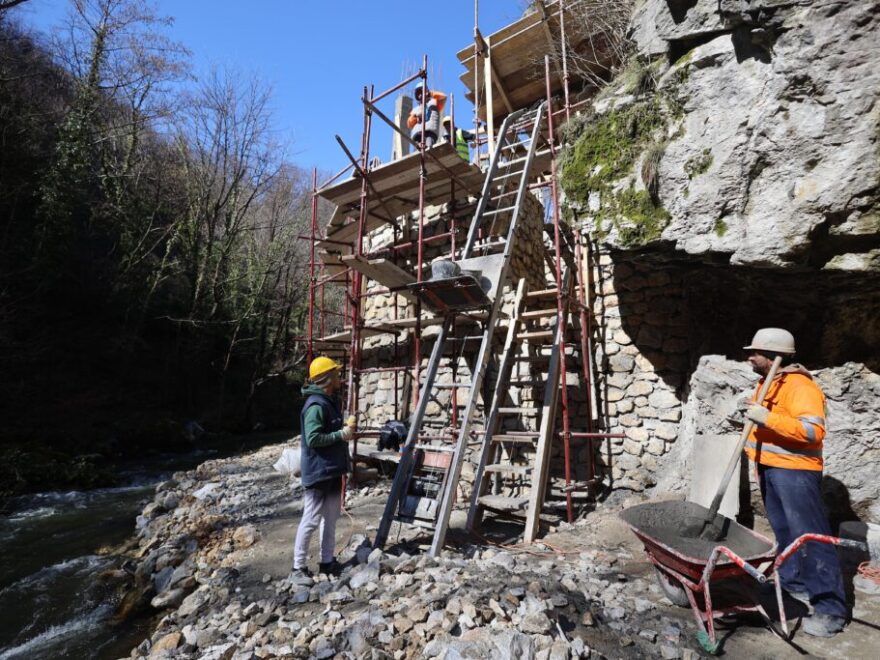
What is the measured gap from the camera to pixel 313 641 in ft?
9.54

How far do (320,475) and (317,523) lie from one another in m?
0.42

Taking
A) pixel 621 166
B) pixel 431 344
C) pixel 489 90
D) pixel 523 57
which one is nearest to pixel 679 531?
pixel 621 166

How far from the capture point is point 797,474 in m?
3.17

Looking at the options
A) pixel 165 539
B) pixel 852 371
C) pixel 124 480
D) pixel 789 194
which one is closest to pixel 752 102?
pixel 789 194

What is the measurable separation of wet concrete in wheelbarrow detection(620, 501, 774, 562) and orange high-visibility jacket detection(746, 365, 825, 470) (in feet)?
1.74

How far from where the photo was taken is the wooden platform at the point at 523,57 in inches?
322

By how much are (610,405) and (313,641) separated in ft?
14.7

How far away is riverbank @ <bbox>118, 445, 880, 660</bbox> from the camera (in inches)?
107

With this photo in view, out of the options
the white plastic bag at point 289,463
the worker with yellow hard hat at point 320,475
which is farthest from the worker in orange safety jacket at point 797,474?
the white plastic bag at point 289,463

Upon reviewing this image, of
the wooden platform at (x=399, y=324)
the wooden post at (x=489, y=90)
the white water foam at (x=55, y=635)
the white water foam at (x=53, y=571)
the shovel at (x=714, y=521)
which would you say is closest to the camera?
the shovel at (x=714, y=521)

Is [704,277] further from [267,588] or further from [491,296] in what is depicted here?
[267,588]

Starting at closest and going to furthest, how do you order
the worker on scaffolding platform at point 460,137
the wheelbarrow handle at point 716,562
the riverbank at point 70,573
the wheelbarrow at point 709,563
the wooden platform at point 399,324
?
1. the wheelbarrow handle at point 716,562
2. the wheelbarrow at point 709,563
3. the riverbank at point 70,573
4. the wooden platform at point 399,324
5. the worker on scaffolding platform at point 460,137

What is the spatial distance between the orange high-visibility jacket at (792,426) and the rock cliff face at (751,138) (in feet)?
4.65

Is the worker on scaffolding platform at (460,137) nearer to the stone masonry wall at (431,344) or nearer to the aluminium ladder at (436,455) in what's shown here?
the stone masonry wall at (431,344)
